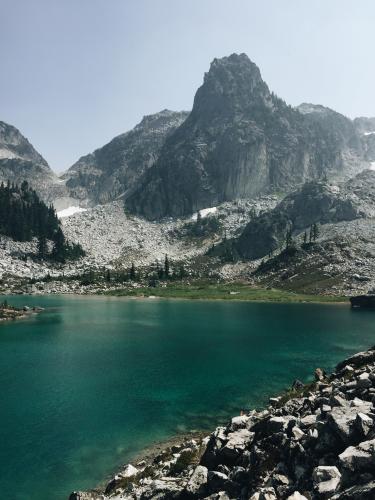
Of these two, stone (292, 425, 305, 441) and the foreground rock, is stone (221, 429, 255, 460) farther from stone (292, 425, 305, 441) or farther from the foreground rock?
stone (292, 425, 305, 441)

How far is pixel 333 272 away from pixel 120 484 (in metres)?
182

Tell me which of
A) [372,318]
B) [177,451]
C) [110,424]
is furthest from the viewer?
[372,318]

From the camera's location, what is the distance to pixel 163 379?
59750mm

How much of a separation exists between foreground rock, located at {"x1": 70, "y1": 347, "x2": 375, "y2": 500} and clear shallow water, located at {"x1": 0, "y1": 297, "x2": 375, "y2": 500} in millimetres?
8139

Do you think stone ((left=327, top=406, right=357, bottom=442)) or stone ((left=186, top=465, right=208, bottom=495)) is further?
stone ((left=186, top=465, right=208, bottom=495))

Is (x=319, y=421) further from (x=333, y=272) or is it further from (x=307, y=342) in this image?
(x=333, y=272)

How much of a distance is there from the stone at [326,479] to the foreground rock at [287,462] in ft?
0.12

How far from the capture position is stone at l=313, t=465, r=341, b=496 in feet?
55.9

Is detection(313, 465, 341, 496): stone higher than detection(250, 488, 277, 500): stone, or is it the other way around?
detection(313, 465, 341, 496): stone

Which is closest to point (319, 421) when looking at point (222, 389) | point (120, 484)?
point (120, 484)

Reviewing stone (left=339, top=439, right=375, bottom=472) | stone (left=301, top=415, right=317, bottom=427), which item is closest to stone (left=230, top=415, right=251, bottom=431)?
stone (left=301, top=415, right=317, bottom=427)

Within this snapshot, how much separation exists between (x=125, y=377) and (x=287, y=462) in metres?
42.6

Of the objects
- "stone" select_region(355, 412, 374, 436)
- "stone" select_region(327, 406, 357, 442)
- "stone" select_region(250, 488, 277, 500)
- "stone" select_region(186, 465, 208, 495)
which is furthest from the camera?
"stone" select_region(186, 465, 208, 495)

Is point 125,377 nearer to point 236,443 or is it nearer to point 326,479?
point 236,443
